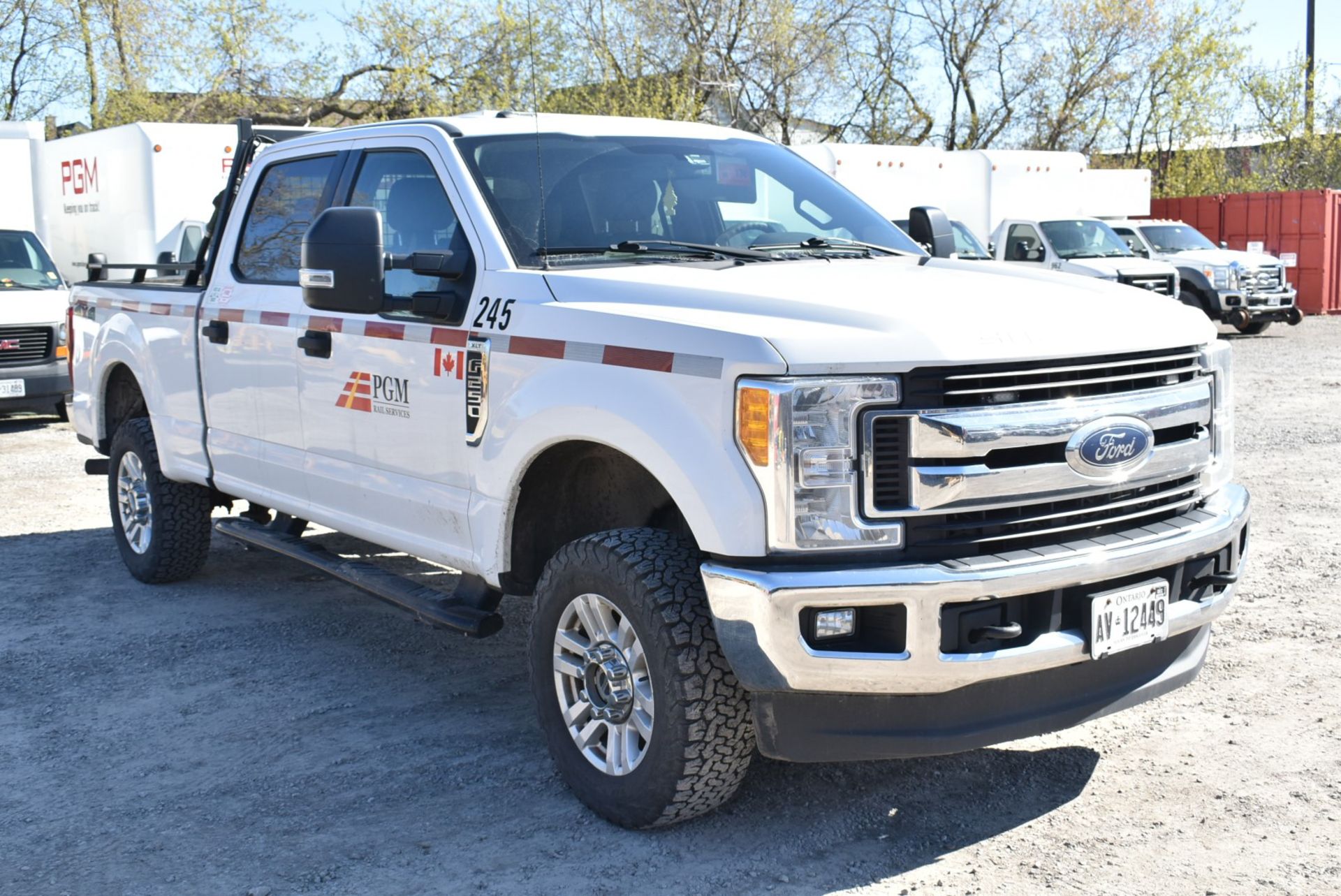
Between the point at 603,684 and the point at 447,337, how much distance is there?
49.7 inches

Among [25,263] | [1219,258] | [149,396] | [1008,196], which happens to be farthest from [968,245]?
[149,396]

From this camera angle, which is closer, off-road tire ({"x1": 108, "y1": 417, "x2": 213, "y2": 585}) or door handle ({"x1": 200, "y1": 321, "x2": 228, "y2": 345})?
door handle ({"x1": 200, "y1": 321, "x2": 228, "y2": 345})

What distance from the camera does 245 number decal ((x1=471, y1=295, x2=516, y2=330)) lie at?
4133 mm

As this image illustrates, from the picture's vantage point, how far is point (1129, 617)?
3541 mm

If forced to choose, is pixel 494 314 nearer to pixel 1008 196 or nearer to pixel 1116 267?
pixel 1116 267

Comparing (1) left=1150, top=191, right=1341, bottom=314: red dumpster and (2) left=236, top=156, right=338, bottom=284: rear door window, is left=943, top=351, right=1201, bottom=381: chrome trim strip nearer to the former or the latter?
(2) left=236, top=156, right=338, bottom=284: rear door window

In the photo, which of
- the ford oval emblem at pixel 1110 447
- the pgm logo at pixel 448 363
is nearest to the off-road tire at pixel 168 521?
the pgm logo at pixel 448 363

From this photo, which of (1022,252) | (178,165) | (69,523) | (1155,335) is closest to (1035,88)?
(1022,252)

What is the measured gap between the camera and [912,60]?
3597cm

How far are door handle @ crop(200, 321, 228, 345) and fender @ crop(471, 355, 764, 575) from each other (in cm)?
200

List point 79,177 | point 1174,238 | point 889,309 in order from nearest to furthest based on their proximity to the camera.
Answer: point 889,309 < point 79,177 < point 1174,238

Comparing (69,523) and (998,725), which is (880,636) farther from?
(69,523)

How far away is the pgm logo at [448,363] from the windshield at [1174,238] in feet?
65.0

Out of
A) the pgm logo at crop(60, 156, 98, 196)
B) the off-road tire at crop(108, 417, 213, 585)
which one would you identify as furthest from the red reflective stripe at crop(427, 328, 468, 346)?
the pgm logo at crop(60, 156, 98, 196)
